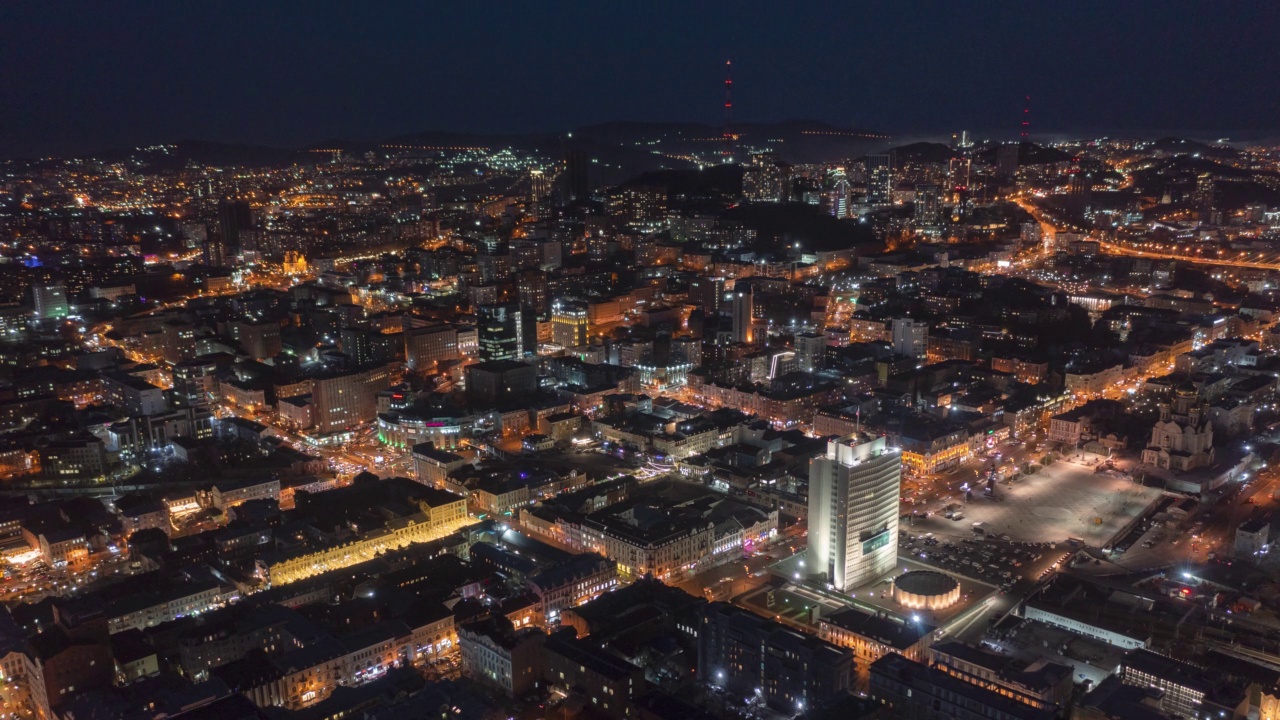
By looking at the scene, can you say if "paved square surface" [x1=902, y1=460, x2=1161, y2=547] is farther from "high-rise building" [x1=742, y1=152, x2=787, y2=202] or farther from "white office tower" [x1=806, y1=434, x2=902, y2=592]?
"high-rise building" [x1=742, y1=152, x2=787, y2=202]

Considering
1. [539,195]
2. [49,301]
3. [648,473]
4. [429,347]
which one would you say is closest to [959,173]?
[539,195]

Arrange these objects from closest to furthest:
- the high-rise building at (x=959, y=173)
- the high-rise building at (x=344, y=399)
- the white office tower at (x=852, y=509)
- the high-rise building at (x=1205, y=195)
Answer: the white office tower at (x=852, y=509), the high-rise building at (x=344, y=399), the high-rise building at (x=1205, y=195), the high-rise building at (x=959, y=173)

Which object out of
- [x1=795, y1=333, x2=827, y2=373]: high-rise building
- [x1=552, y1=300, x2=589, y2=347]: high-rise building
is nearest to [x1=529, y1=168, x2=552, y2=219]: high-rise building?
[x1=552, y1=300, x2=589, y2=347]: high-rise building

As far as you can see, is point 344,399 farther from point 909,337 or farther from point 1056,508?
point 909,337

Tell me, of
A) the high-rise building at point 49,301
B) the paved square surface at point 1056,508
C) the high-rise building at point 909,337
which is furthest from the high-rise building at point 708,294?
the high-rise building at point 49,301

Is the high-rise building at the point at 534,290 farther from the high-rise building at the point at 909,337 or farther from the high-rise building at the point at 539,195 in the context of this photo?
the high-rise building at the point at 539,195
